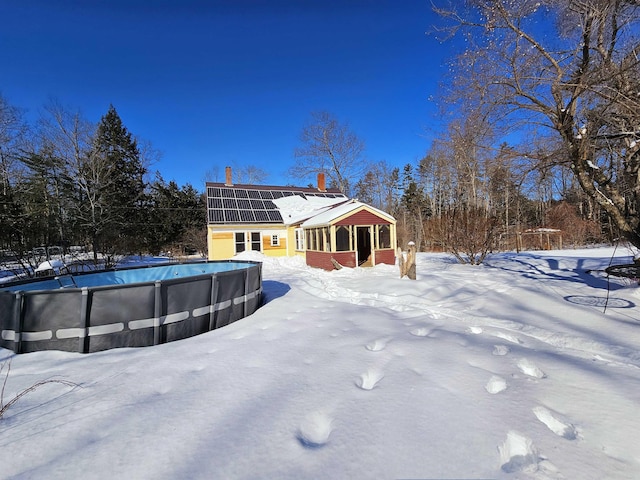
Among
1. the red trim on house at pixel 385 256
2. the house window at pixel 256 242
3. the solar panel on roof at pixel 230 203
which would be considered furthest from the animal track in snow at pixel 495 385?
the solar panel on roof at pixel 230 203

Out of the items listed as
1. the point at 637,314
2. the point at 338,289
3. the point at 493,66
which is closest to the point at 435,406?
the point at 637,314

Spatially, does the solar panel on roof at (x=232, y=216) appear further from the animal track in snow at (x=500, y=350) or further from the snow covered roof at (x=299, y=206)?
the animal track in snow at (x=500, y=350)

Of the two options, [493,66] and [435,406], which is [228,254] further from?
[435,406]

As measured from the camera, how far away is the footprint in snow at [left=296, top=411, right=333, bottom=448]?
A: 2051 millimetres

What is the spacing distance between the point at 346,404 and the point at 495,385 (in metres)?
1.43

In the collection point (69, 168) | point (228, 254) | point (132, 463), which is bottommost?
point (132, 463)

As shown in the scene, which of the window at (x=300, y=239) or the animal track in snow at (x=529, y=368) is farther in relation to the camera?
the window at (x=300, y=239)

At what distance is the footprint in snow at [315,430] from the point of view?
80.7 inches

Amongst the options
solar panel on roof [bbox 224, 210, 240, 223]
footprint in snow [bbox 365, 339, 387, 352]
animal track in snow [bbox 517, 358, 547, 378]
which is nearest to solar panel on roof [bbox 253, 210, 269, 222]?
solar panel on roof [bbox 224, 210, 240, 223]

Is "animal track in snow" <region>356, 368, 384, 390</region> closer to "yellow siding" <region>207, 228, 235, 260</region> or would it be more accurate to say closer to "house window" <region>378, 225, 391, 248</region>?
"house window" <region>378, 225, 391, 248</region>

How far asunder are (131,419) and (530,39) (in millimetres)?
8827

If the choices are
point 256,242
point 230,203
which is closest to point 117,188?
point 230,203

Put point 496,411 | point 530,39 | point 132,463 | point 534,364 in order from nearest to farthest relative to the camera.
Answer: point 132,463
point 496,411
point 534,364
point 530,39

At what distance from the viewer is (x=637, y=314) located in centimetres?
485
